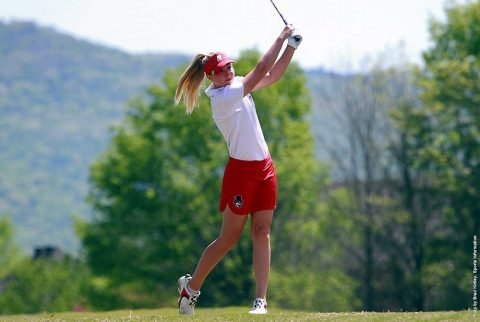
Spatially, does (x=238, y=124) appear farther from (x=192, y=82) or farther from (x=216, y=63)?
(x=192, y=82)

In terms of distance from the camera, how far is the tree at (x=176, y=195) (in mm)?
54656

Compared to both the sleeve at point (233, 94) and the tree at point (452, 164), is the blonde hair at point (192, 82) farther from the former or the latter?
the tree at point (452, 164)

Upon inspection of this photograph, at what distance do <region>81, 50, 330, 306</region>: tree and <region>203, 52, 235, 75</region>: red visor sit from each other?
135ft

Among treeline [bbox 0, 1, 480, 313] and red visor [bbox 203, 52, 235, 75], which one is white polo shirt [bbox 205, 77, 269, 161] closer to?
red visor [bbox 203, 52, 235, 75]

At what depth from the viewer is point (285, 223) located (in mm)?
57312

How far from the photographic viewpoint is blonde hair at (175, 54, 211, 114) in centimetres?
1299

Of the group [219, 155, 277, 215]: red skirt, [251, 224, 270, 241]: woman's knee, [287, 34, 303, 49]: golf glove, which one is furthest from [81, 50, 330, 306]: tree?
[287, 34, 303, 49]: golf glove

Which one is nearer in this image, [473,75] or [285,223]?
[473,75]

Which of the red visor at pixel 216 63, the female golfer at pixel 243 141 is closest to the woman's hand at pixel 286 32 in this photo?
the female golfer at pixel 243 141

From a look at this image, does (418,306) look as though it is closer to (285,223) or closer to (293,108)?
(285,223)

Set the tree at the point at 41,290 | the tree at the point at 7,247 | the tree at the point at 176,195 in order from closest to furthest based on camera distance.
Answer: the tree at the point at 176,195
the tree at the point at 41,290
the tree at the point at 7,247

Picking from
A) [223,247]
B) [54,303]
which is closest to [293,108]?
[54,303]

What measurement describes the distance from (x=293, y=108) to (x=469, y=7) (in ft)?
33.9

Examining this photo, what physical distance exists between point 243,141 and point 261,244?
1.17 meters
